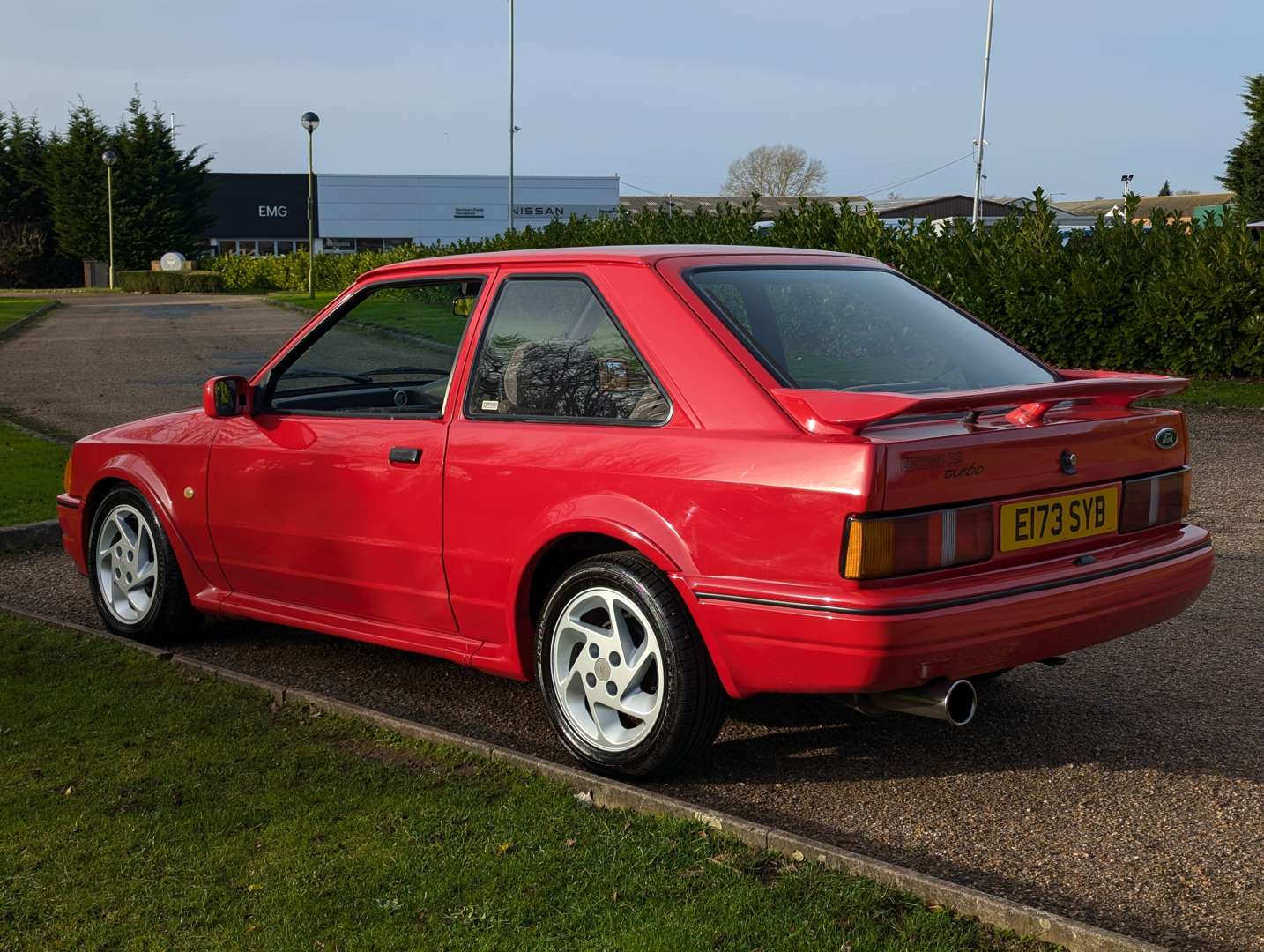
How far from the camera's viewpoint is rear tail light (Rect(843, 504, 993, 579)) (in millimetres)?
3668

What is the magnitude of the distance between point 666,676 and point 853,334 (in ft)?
4.26

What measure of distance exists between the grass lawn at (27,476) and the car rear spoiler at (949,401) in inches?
247

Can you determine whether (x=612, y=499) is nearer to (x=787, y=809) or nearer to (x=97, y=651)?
(x=787, y=809)

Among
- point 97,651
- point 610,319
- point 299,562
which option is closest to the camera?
point 610,319

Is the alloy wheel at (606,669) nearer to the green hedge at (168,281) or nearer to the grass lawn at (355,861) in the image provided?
the grass lawn at (355,861)

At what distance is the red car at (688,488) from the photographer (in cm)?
377

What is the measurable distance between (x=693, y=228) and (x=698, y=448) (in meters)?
18.6

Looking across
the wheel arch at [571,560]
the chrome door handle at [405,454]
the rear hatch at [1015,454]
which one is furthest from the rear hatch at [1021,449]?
the chrome door handle at [405,454]

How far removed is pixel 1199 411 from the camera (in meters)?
13.9

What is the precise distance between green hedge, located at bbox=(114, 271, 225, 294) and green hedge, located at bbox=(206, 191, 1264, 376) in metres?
37.5

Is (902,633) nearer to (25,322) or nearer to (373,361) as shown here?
(373,361)

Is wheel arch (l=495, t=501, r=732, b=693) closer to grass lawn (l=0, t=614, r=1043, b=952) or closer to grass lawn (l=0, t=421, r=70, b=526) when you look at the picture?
grass lawn (l=0, t=614, r=1043, b=952)

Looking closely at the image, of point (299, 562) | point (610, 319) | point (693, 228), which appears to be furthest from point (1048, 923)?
point (693, 228)

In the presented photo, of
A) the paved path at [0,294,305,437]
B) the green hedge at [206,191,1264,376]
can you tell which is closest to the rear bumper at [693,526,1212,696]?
the paved path at [0,294,305,437]
